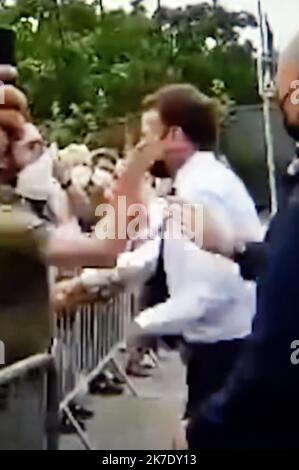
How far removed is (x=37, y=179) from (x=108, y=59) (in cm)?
32

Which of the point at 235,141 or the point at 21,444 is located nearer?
the point at 235,141

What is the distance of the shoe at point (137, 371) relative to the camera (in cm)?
208

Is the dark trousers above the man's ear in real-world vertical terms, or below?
below

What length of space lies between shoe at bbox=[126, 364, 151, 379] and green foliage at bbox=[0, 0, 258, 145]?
1.77 feet

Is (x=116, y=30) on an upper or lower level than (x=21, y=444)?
upper

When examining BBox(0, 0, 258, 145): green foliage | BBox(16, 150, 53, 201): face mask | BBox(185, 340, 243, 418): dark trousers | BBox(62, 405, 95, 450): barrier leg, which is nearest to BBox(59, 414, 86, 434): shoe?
BBox(62, 405, 95, 450): barrier leg

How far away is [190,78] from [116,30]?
0.21m

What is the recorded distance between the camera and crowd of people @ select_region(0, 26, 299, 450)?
2043 mm

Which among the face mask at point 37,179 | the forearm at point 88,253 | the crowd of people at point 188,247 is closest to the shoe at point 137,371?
the crowd of people at point 188,247

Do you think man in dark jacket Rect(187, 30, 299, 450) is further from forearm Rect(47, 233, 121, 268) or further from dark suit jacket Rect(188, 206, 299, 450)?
forearm Rect(47, 233, 121, 268)

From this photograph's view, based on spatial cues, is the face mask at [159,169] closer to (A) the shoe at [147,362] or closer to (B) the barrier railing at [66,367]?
(B) the barrier railing at [66,367]

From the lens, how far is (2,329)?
2137 millimetres
